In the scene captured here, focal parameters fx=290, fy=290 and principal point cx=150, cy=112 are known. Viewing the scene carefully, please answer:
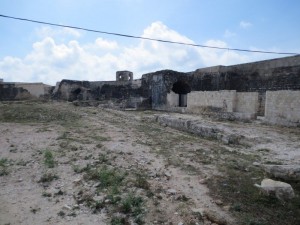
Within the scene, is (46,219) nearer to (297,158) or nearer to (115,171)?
(115,171)

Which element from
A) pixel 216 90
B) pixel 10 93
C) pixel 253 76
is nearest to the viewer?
pixel 253 76

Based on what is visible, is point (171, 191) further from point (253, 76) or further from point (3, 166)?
point (253, 76)

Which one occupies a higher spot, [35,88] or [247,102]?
[35,88]

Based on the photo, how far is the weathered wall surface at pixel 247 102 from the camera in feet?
42.9

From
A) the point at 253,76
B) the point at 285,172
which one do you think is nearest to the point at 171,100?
the point at 253,76

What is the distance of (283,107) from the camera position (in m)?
11.0

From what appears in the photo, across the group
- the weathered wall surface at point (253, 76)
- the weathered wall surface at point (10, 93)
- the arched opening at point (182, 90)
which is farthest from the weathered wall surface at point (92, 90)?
the weathered wall surface at point (253, 76)

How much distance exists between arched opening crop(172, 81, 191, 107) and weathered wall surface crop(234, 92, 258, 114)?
7.48 meters

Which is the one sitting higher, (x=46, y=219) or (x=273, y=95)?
(x=273, y=95)

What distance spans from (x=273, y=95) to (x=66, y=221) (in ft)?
32.7

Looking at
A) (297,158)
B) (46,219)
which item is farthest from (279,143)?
(46,219)

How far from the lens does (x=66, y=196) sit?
4.31 meters

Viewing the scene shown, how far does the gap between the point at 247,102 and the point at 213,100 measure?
1946 mm

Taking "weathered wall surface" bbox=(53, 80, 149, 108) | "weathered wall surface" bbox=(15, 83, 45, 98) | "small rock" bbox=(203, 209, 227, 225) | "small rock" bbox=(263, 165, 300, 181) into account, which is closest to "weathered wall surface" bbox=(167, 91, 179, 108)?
"weathered wall surface" bbox=(53, 80, 149, 108)
